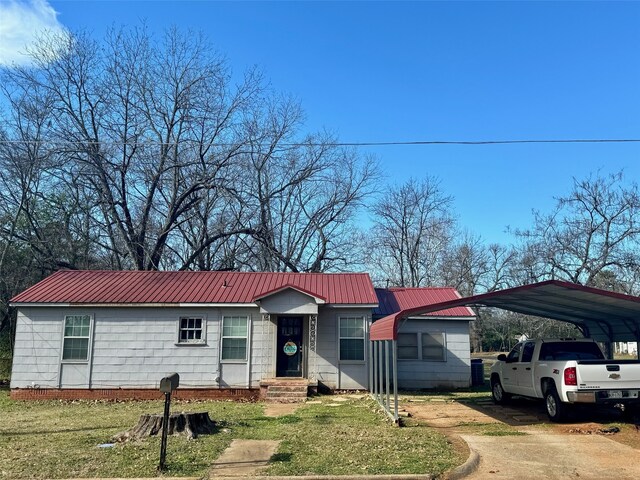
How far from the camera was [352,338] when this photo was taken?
17141 millimetres

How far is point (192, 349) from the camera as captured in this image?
662 inches

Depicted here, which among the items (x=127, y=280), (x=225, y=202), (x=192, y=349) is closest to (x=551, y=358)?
(x=192, y=349)

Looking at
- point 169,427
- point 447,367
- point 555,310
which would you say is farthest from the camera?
point 447,367

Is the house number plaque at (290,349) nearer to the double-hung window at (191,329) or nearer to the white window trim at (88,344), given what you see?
the double-hung window at (191,329)

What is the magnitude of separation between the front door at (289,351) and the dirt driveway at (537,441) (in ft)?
15.7

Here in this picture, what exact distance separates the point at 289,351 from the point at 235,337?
5.90ft

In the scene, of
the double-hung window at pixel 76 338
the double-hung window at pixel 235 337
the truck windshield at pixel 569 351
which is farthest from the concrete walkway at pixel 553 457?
the double-hung window at pixel 76 338

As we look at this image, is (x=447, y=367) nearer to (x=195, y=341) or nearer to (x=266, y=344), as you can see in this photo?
(x=266, y=344)

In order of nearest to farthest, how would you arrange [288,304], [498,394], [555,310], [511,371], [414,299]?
[511,371]
[498,394]
[555,310]
[288,304]
[414,299]

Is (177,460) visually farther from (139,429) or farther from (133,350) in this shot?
(133,350)

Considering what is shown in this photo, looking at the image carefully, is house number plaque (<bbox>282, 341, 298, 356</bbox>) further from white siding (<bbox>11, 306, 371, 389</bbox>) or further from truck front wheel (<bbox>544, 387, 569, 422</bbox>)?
truck front wheel (<bbox>544, 387, 569, 422</bbox>)

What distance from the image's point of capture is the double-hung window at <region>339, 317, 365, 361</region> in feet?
55.9

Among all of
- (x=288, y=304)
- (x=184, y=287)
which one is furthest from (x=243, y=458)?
(x=184, y=287)

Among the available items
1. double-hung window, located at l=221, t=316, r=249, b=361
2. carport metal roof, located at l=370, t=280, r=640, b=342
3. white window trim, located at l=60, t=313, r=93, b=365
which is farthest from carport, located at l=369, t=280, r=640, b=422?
white window trim, located at l=60, t=313, r=93, b=365
